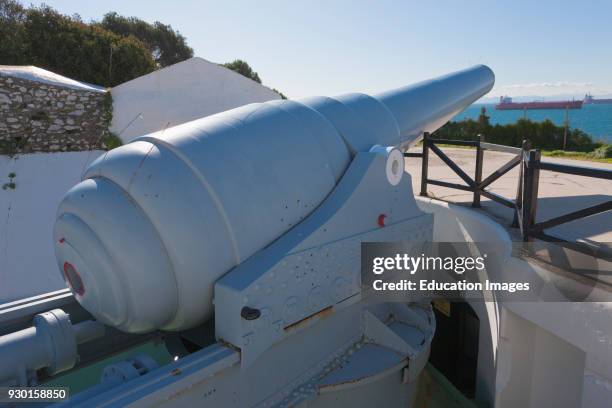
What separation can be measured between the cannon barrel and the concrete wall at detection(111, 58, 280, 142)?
6.87 meters

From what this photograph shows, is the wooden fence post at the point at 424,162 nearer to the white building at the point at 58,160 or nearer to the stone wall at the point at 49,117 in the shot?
the white building at the point at 58,160

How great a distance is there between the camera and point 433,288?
470 centimetres

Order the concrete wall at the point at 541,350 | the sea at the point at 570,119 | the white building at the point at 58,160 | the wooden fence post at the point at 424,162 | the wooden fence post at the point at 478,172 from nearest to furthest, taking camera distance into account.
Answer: the concrete wall at the point at 541,350 < the wooden fence post at the point at 478,172 < the wooden fence post at the point at 424,162 < the white building at the point at 58,160 < the sea at the point at 570,119

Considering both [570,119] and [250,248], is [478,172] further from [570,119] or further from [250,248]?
[570,119]

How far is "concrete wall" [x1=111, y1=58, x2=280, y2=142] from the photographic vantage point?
9062 millimetres

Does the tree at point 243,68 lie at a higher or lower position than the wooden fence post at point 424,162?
higher

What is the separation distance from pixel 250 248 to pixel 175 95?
809 centimetres

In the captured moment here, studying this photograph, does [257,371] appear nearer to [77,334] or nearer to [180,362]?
[180,362]

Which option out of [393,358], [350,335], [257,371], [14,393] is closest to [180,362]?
[257,371]

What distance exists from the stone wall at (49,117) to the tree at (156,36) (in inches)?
752

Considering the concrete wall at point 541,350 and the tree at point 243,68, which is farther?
the tree at point 243,68

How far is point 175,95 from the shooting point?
32.2 feet

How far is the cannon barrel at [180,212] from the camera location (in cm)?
227

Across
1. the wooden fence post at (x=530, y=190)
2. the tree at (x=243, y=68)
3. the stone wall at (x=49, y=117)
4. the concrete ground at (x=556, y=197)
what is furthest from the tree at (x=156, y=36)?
the wooden fence post at (x=530, y=190)
